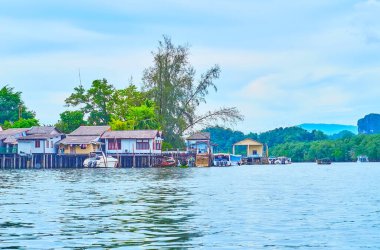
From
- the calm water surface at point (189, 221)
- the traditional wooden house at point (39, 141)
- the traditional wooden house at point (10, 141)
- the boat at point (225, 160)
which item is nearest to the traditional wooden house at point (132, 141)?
the traditional wooden house at point (39, 141)

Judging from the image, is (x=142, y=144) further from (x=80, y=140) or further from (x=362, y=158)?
(x=362, y=158)

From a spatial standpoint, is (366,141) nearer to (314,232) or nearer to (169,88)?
(169,88)

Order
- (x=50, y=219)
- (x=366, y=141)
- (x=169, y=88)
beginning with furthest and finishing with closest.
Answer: (x=366, y=141) → (x=169, y=88) → (x=50, y=219)

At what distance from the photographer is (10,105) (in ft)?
398

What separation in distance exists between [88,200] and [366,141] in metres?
149

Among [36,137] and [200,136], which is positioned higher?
[200,136]

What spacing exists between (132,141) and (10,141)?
1827 centimetres

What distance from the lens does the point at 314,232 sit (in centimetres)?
1947

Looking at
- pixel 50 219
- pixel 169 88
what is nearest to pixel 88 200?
pixel 50 219

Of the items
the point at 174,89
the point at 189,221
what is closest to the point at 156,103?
the point at 174,89

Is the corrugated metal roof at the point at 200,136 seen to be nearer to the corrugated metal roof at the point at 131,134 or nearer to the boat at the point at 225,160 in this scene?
the boat at the point at 225,160

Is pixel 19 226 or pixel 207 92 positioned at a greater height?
pixel 207 92

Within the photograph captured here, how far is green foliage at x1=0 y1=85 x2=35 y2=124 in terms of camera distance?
395ft

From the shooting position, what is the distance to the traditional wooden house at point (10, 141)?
100m
